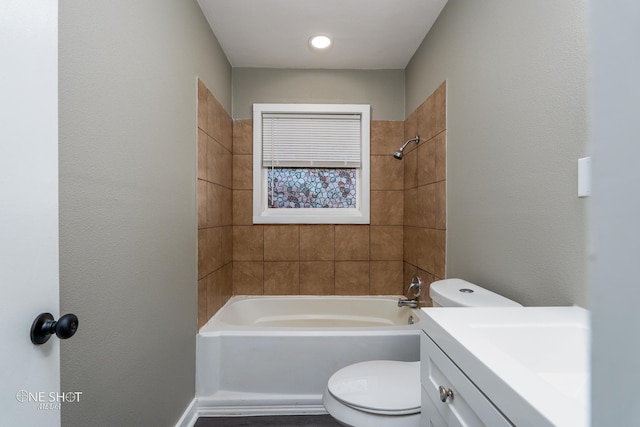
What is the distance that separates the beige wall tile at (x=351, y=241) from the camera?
2754 millimetres

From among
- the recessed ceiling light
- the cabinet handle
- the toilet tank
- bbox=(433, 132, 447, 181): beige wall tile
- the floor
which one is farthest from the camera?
the recessed ceiling light

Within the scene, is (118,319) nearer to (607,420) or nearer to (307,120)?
(607,420)

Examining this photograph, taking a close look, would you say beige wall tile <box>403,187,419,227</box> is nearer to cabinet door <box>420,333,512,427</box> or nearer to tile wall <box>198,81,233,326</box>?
tile wall <box>198,81,233,326</box>

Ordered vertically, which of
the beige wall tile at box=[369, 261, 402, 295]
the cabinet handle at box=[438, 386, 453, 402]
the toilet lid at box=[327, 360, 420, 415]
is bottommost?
the toilet lid at box=[327, 360, 420, 415]

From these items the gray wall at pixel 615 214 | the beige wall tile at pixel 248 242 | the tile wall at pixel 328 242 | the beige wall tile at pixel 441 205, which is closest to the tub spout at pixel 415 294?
the tile wall at pixel 328 242

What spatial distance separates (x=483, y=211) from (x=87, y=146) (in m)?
1.56

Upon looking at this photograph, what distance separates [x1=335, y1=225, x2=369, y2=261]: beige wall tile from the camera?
2754mm

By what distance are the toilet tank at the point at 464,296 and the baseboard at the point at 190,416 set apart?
145cm

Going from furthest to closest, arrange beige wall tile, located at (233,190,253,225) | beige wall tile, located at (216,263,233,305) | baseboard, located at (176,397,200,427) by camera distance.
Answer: beige wall tile, located at (233,190,253,225), beige wall tile, located at (216,263,233,305), baseboard, located at (176,397,200,427)

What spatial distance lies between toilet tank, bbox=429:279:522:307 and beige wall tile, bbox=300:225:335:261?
132 cm

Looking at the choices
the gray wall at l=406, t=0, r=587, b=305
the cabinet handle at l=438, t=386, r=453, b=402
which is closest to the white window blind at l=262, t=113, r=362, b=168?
the gray wall at l=406, t=0, r=587, b=305

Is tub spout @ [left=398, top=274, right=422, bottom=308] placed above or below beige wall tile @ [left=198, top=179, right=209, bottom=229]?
below

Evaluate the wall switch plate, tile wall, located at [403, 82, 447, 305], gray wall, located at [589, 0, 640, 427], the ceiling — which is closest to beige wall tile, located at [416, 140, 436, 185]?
tile wall, located at [403, 82, 447, 305]

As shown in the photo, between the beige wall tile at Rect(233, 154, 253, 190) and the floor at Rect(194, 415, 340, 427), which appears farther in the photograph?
the beige wall tile at Rect(233, 154, 253, 190)
